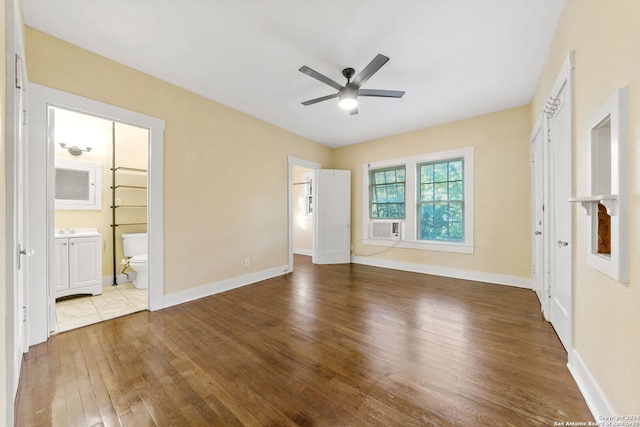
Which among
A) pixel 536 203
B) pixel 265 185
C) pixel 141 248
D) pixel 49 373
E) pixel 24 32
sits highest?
pixel 24 32

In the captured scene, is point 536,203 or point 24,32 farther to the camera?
point 536,203

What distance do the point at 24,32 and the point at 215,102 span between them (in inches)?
68.0

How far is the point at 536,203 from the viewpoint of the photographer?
122 inches

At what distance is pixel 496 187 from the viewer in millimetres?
3857

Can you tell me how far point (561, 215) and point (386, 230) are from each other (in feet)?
9.90

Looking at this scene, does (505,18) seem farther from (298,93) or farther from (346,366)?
(346,366)

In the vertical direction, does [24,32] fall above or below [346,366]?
above

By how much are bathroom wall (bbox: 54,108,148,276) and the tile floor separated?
2.01ft

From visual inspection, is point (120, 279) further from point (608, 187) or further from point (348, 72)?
point (608, 187)

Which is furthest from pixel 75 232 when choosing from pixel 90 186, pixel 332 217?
pixel 332 217

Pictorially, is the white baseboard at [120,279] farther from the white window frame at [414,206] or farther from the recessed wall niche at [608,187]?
the recessed wall niche at [608,187]

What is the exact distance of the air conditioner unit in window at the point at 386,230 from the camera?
4859 mm

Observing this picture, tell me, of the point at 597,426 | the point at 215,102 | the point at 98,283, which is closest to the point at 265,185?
the point at 215,102

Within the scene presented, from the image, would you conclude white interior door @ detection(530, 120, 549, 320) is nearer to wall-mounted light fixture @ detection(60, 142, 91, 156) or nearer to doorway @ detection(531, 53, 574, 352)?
doorway @ detection(531, 53, 574, 352)
